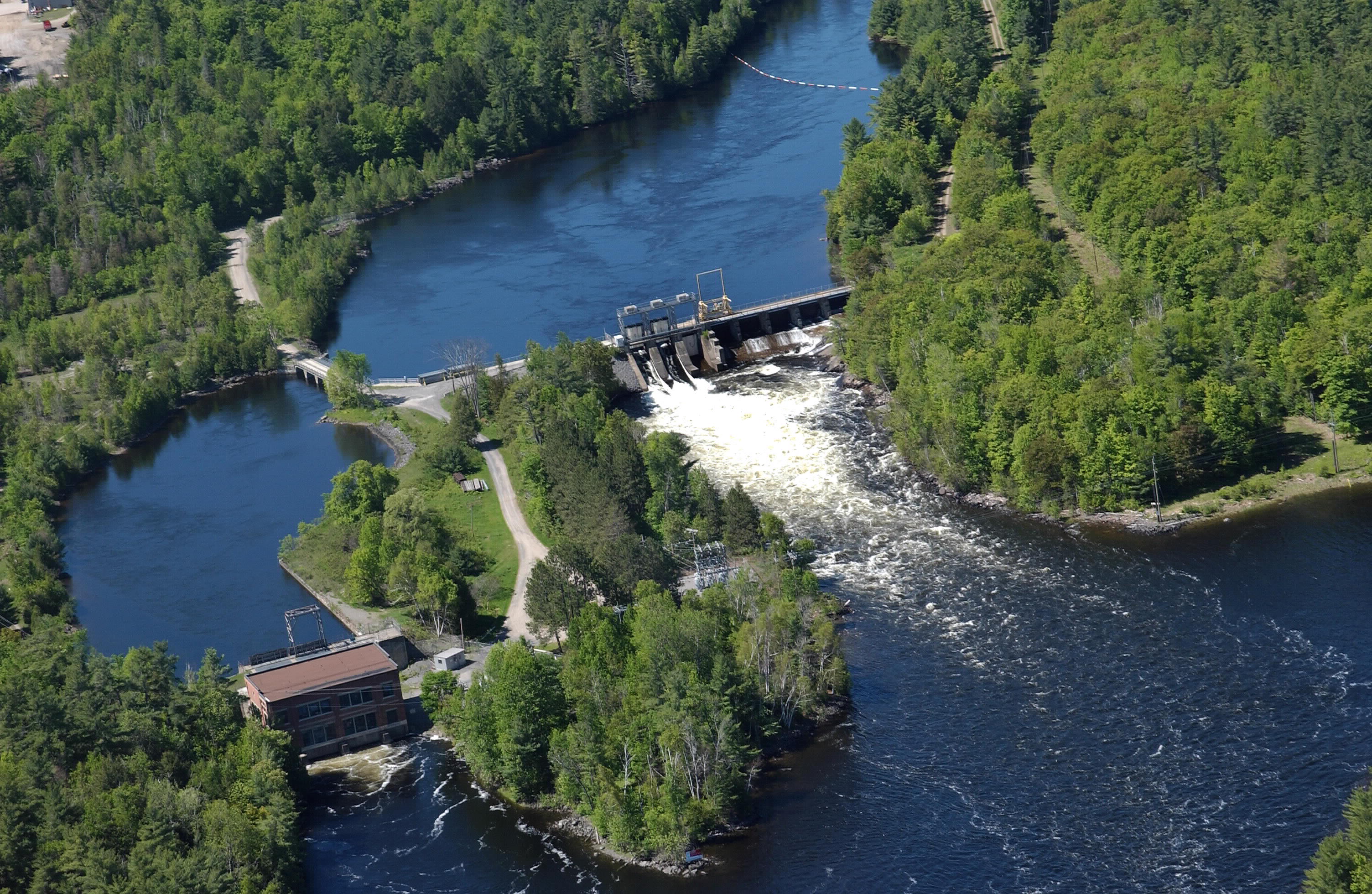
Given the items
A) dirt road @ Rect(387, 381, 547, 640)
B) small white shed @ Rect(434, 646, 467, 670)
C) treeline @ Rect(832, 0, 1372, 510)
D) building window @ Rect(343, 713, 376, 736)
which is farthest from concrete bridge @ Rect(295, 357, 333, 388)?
building window @ Rect(343, 713, 376, 736)

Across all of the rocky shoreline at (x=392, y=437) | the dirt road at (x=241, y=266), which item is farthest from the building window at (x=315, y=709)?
the dirt road at (x=241, y=266)

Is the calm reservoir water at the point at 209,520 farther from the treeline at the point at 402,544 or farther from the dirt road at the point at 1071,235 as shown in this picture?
the dirt road at the point at 1071,235

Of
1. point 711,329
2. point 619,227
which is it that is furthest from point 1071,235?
point 619,227

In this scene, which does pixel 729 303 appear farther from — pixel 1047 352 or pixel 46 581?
pixel 46 581

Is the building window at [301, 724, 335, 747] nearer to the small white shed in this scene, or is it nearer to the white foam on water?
the small white shed

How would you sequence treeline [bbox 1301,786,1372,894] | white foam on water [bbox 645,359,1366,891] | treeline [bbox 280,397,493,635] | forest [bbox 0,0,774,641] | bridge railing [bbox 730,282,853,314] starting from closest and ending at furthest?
1. treeline [bbox 1301,786,1372,894]
2. white foam on water [bbox 645,359,1366,891]
3. treeline [bbox 280,397,493,635]
4. bridge railing [bbox 730,282,853,314]
5. forest [bbox 0,0,774,641]

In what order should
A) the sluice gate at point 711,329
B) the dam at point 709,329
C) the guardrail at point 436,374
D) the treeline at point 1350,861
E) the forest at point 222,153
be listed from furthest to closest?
the forest at point 222,153 < the sluice gate at point 711,329 < the dam at point 709,329 < the guardrail at point 436,374 < the treeline at point 1350,861
